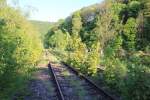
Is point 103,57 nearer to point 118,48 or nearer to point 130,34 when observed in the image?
point 118,48

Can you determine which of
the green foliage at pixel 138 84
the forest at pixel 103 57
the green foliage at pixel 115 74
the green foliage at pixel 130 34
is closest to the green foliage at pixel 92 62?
the forest at pixel 103 57

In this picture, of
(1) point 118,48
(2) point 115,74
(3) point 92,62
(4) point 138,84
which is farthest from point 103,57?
(4) point 138,84

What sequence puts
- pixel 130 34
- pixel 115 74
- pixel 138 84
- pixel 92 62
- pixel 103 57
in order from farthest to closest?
pixel 130 34, pixel 103 57, pixel 92 62, pixel 115 74, pixel 138 84

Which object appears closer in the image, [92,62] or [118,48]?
[92,62]

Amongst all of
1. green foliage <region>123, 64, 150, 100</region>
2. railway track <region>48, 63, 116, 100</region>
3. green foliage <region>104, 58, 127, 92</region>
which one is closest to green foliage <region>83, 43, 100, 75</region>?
railway track <region>48, 63, 116, 100</region>

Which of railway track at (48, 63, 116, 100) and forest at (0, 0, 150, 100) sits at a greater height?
forest at (0, 0, 150, 100)

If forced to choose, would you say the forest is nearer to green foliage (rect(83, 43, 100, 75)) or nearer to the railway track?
green foliage (rect(83, 43, 100, 75))

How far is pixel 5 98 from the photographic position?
→ 46.5 feet

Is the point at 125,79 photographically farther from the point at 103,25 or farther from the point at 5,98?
the point at 103,25

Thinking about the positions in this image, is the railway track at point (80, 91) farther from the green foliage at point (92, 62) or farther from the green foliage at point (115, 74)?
the green foliage at point (92, 62)

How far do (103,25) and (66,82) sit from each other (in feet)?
99.4

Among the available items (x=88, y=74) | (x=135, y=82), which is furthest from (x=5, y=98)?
(x=88, y=74)

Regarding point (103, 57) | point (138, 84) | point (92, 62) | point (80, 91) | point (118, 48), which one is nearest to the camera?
point (138, 84)

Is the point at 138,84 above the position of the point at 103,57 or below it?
below
